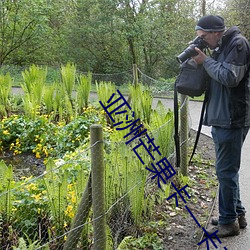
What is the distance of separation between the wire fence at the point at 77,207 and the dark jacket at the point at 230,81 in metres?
0.88

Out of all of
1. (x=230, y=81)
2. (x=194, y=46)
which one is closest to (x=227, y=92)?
(x=230, y=81)

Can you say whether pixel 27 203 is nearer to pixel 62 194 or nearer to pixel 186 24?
pixel 62 194

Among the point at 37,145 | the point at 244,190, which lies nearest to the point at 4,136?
the point at 37,145

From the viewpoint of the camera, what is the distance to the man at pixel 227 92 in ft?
9.42

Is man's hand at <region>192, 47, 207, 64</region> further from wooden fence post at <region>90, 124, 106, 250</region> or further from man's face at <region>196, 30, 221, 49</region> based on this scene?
wooden fence post at <region>90, 124, 106, 250</region>

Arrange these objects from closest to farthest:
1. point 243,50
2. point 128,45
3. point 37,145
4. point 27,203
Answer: point 243,50 → point 27,203 → point 37,145 → point 128,45

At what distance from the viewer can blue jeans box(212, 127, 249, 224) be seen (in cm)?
306

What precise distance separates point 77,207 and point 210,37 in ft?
5.61

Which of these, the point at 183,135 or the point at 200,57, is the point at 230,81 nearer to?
the point at 200,57

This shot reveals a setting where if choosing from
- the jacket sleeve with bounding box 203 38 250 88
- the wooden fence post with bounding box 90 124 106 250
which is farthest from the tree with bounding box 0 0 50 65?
the wooden fence post with bounding box 90 124 106 250

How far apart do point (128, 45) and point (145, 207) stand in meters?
14.4

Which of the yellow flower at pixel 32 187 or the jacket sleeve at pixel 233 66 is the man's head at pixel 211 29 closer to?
the jacket sleeve at pixel 233 66

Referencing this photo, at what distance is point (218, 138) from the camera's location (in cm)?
311

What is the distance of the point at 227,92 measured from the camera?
3.00 meters
